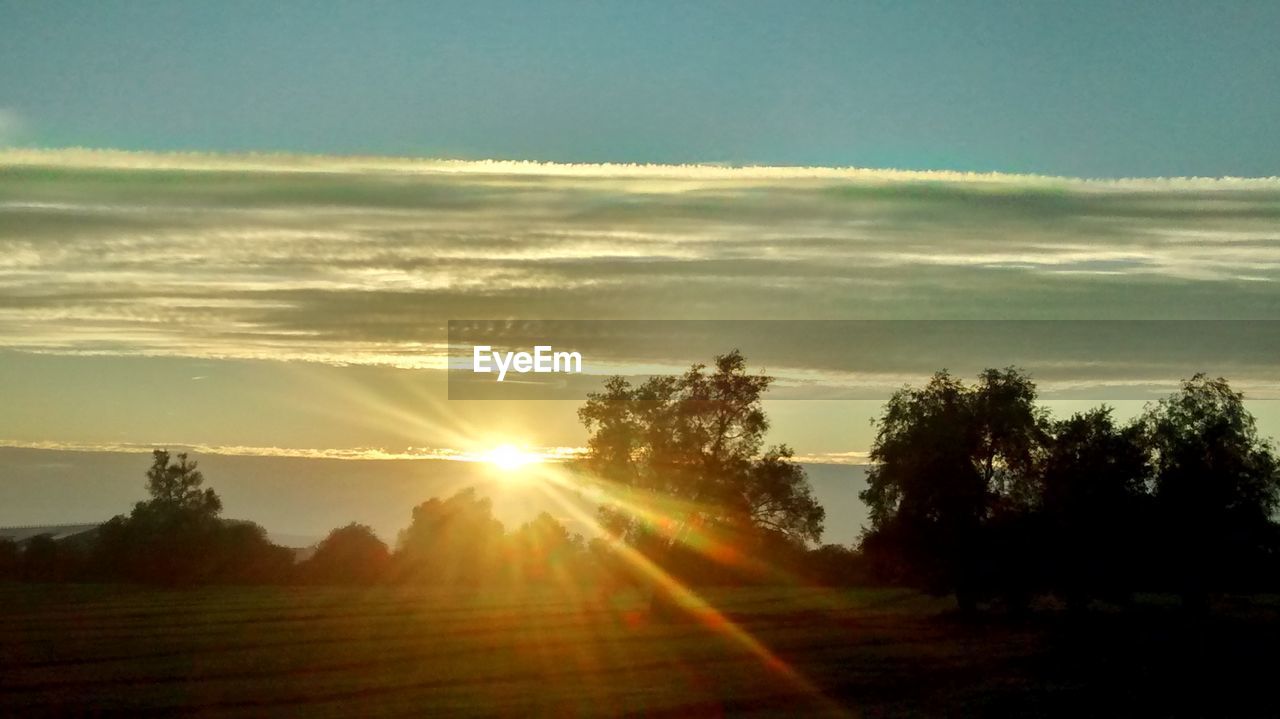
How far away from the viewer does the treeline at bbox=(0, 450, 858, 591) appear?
11281cm

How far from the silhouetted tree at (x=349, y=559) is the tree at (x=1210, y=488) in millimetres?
72040

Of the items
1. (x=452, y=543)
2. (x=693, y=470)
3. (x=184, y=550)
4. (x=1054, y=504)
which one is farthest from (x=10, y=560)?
(x=1054, y=504)

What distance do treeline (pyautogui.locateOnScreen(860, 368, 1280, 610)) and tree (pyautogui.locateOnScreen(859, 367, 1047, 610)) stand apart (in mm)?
79

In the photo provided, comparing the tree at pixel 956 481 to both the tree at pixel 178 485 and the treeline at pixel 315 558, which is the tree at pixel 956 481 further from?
the tree at pixel 178 485

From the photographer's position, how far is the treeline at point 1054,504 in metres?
75.3

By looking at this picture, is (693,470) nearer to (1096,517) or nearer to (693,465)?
(693,465)

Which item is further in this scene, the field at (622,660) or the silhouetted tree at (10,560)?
the silhouetted tree at (10,560)

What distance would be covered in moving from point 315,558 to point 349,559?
11.8ft

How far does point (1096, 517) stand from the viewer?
7531 cm

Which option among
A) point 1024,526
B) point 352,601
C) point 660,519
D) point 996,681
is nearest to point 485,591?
point 352,601

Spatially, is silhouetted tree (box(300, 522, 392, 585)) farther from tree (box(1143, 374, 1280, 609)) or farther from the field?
tree (box(1143, 374, 1280, 609))

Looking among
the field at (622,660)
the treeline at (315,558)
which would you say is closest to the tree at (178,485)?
the treeline at (315,558)

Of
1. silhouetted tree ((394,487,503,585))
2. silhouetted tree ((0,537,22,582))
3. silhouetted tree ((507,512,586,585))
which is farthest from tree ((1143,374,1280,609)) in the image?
silhouetted tree ((0,537,22,582))

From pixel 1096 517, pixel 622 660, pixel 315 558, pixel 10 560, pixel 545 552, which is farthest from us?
pixel 545 552
